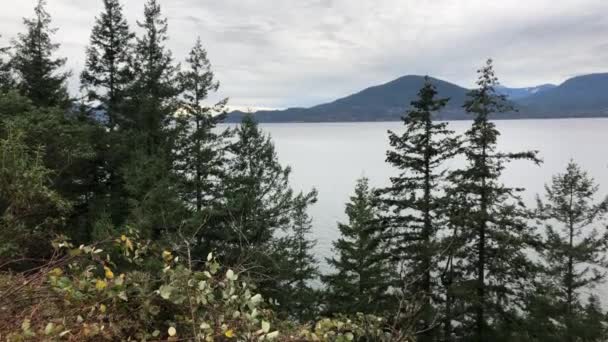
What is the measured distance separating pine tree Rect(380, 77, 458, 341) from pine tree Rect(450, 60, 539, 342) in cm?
81

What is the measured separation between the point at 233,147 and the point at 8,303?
1703cm

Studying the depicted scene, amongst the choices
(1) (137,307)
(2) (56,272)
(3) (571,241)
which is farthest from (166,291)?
(3) (571,241)

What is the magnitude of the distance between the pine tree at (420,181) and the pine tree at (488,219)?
0.81m

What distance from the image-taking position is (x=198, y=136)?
61.6 feet

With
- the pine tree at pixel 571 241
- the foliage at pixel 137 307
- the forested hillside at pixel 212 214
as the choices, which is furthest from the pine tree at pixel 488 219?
the foliage at pixel 137 307

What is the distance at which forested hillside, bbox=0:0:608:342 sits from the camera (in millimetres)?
2619

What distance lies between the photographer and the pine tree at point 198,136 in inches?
734

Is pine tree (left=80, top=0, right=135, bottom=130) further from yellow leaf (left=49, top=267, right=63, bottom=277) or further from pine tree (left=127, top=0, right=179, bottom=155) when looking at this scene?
yellow leaf (left=49, top=267, right=63, bottom=277)

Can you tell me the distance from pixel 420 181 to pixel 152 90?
40.0 feet

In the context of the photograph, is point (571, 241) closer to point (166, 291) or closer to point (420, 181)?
point (420, 181)

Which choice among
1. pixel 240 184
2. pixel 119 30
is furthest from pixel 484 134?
pixel 119 30

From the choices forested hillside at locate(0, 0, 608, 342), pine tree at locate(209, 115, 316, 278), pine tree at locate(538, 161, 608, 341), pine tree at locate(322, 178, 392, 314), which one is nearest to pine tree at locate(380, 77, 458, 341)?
forested hillside at locate(0, 0, 608, 342)

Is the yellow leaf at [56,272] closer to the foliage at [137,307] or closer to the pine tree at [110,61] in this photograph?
the foliage at [137,307]

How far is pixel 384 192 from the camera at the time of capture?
49.8ft
